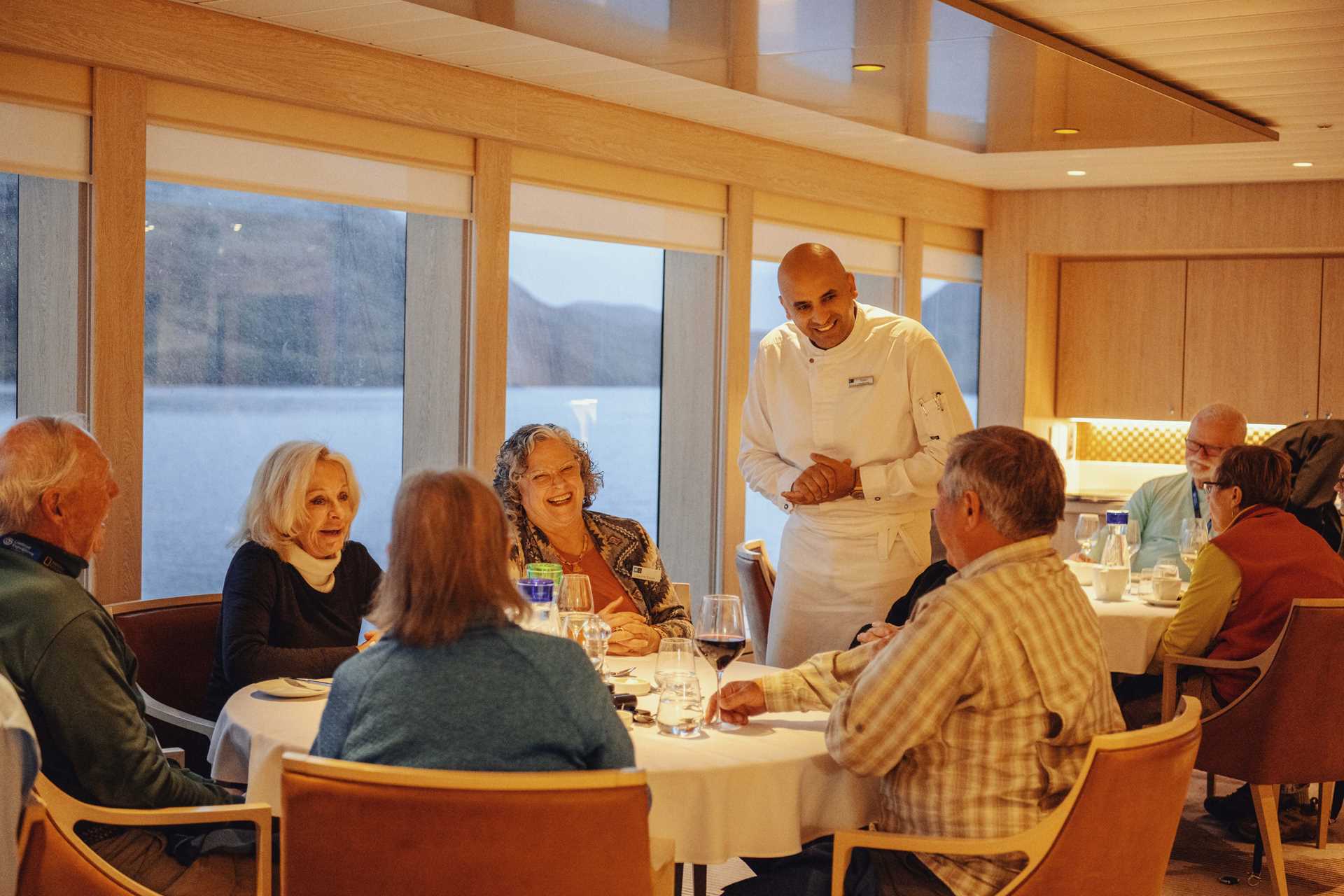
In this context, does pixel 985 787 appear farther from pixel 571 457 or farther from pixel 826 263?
pixel 826 263

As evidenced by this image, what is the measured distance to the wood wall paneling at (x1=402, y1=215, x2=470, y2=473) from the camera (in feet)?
19.4

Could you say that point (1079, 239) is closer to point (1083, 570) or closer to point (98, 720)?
point (1083, 570)

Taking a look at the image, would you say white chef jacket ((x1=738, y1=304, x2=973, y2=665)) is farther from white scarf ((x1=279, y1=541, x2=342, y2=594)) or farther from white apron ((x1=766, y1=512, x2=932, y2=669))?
white scarf ((x1=279, y1=541, x2=342, y2=594))

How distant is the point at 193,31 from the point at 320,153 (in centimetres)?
73

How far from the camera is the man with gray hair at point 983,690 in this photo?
2.39m

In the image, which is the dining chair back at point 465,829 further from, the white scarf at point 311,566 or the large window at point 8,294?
the large window at point 8,294

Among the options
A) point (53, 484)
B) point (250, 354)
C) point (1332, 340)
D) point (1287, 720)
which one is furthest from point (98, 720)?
point (1332, 340)

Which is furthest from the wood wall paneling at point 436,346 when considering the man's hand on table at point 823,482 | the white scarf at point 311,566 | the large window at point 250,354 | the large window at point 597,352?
the white scarf at point 311,566

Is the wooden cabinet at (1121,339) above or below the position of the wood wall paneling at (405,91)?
below

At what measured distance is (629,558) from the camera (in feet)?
13.0

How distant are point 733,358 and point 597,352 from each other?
78cm

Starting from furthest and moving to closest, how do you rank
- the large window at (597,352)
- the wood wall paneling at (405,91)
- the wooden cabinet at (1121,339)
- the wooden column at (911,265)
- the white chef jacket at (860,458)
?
the wooden cabinet at (1121,339) < the wooden column at (911,265) < the large window at (597,352) < the wood wall paneling at (405,91) < the white chef jacket at (860,458)

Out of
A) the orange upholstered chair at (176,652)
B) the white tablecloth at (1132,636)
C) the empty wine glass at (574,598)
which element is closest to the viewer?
the empty wine glass at (574,598)

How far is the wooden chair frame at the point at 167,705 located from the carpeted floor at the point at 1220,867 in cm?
174
